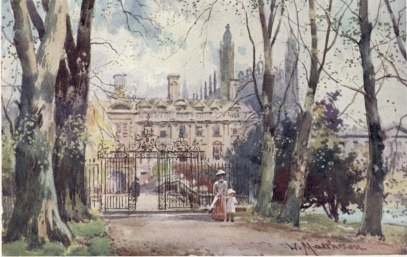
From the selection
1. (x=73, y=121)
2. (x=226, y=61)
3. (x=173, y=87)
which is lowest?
(x=73, y=121)

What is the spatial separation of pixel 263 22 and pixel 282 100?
2.30ft

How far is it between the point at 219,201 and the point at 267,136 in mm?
706

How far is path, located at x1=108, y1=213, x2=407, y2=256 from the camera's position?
4789 mm

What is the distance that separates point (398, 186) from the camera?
5.09 meters

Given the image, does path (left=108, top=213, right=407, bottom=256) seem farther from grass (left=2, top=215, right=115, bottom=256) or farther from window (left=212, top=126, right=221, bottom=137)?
window (left=212, top=126, right=221, bottom=137)

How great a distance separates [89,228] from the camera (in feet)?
15.6

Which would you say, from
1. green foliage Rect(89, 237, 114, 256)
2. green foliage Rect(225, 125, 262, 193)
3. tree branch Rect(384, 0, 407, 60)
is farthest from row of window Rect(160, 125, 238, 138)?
tree branch Rect(384, 0, 407, 60)

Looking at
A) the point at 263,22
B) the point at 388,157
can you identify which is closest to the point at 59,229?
the point at 263,22

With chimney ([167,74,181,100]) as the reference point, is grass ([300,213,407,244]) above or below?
below

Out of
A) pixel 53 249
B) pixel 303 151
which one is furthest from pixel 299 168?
pixel 53 249

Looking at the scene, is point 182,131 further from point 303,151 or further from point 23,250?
point 23,250

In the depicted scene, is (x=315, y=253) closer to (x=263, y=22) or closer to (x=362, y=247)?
(x=362, y=247)

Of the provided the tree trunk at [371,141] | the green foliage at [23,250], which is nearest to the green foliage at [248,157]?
the tree trunk at [371,141]
